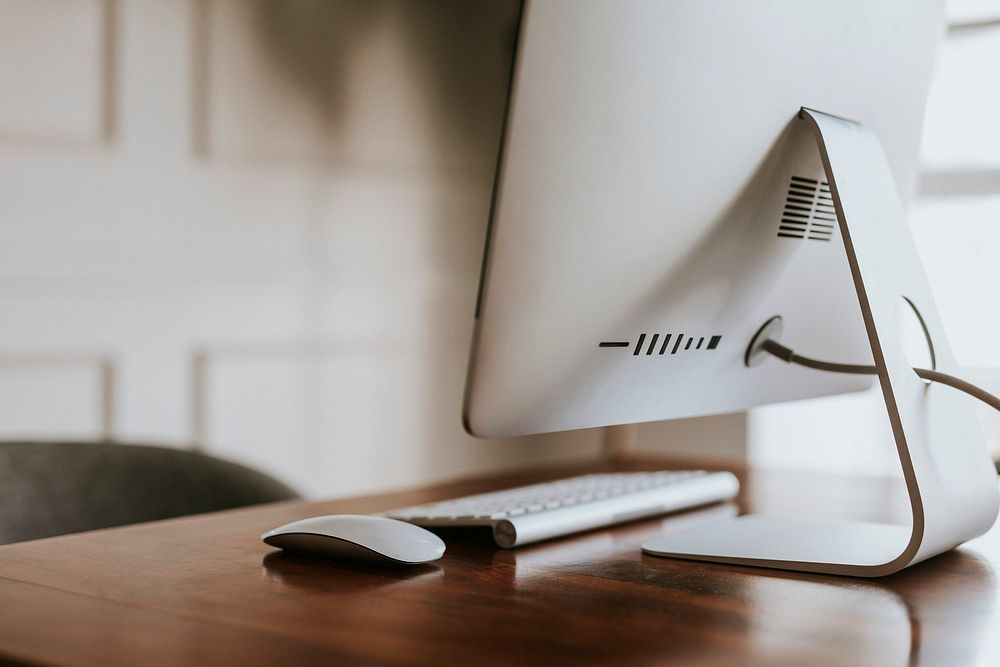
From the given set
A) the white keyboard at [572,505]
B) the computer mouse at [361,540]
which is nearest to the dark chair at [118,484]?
the white keyboard at [572,505]

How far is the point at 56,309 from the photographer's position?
1.80m

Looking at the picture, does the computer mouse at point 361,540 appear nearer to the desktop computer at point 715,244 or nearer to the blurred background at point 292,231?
the desktop computer at point 715,244

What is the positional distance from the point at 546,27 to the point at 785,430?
2.20 m

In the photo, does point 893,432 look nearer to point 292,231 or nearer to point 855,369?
point 855,369

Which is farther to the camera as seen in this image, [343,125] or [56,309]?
[343,125]

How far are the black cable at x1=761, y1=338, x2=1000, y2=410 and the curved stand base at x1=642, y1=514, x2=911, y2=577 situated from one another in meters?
0.13

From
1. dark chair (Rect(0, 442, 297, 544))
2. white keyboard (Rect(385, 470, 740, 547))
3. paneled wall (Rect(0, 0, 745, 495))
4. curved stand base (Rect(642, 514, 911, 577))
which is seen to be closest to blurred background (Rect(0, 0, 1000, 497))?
paneled wall (Rect(0, 0, 745, 495))

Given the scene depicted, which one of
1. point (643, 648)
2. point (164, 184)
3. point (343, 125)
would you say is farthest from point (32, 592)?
point (343, 125)

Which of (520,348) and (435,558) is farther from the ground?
(520,348)

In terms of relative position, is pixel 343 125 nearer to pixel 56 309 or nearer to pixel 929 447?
pixel 56 309

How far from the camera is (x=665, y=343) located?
2.54 feet

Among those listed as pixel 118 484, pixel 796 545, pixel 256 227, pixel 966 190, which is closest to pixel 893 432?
pixel 796 545

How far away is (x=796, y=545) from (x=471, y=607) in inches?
11.7

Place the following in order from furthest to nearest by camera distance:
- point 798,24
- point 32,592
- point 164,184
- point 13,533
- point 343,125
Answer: point 343,125 → point 164,184 → point 13,533 → point 798,24 → point 32,592
